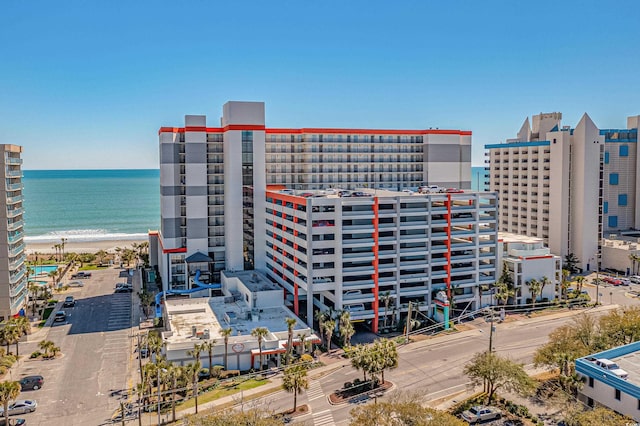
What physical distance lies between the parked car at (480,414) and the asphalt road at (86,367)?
30380mm

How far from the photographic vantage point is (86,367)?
60062mm

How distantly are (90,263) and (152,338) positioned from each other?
264 feet

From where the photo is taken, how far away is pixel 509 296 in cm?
7950

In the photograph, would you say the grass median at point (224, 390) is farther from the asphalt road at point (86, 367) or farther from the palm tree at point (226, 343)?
the asphalt road at point (86, 367)

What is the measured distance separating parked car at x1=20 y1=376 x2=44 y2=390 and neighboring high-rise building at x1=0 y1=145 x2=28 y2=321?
20.2 metres

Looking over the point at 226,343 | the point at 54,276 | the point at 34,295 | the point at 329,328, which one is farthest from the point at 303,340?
the point at 54,276

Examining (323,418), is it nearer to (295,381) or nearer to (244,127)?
(295,381)

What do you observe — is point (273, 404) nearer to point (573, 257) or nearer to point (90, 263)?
point (573, 257)

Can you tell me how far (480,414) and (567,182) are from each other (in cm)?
7239

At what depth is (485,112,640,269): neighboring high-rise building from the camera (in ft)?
339

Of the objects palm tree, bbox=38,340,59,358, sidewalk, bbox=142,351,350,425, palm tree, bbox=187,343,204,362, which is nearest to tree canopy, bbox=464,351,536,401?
sidewalk, bbox=142,351,350,425

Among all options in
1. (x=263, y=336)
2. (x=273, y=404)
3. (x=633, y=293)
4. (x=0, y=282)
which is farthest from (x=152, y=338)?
(x=633, y=293)

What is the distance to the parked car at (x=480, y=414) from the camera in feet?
146

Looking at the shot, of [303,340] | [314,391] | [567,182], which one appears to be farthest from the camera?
[567,182]
